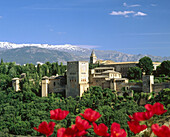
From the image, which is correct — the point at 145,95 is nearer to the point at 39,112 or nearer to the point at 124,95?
the point at 124,95

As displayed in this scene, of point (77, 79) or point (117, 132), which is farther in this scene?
point (77, 79)

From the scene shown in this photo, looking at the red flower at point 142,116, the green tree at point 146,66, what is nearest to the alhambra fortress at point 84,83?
the green tree at point 146,66

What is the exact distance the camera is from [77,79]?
35.8 metres

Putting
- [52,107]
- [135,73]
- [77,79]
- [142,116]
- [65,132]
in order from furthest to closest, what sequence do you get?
[135,73] → [77,79] → [52,107] → [142,116] → [65,132]

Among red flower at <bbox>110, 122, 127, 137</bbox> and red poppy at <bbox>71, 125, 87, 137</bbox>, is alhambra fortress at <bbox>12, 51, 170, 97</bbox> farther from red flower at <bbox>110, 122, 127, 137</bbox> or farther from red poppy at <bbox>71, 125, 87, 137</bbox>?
red poppy at <bbox>71, 125, 87, 137</bbox>

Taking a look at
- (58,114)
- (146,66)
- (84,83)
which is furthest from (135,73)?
(58,114)

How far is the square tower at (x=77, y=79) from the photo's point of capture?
3556 cm

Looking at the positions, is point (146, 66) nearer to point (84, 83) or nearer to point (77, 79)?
point (84, 83)

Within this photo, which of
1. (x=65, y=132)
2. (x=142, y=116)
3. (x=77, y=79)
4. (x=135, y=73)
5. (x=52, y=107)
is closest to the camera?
(x=65, y=132)

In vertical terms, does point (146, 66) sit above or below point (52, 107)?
above

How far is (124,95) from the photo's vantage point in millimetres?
33969

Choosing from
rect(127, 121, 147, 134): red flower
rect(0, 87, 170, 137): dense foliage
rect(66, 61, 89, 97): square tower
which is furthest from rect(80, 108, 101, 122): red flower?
rect(66, 61, 89, 97): square tower

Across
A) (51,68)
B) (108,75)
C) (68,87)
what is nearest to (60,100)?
(68,87)

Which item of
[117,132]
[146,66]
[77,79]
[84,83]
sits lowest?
[84,83]
